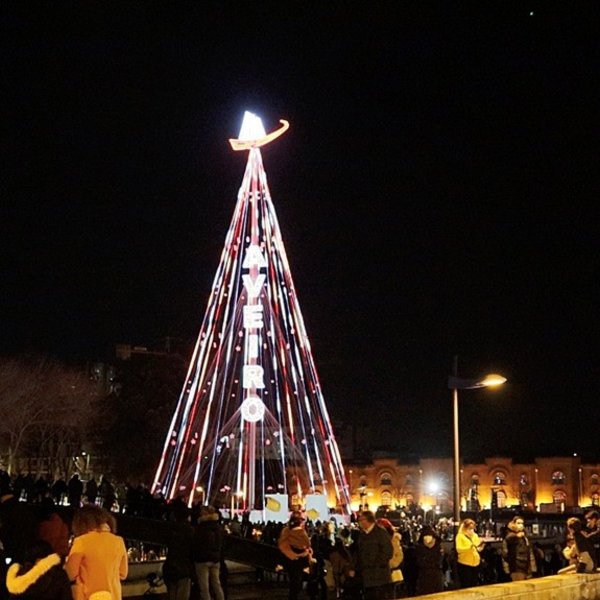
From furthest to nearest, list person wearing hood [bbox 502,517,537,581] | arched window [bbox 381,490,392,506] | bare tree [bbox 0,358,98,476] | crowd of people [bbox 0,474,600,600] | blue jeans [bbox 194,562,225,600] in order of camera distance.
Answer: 1. arched window [bbox 381,490,392,506]
2. bare tree [bbox 0,358,98,476]
3. person wearing hood [bbox 502,517,537,581]
4. blue jeans [bbox 194,562,225,600]
5. crowd of people [bbox 0,474,600,600]

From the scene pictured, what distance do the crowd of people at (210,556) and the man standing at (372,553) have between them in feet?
0.04

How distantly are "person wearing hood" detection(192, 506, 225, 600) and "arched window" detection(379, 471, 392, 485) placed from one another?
87.5 m

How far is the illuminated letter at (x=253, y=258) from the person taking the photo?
139 ft

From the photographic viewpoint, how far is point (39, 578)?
694 centimetres

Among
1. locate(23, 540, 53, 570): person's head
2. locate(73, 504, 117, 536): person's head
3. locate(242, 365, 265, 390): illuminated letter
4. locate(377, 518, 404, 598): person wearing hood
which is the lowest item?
locate(377, 518, 404, 598): person wearing hood

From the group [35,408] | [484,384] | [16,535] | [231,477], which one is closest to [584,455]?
[231,477]

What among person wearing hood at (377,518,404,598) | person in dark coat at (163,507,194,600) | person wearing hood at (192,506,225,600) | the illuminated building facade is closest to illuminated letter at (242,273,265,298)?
person wearing hood at (377,518,404,598)

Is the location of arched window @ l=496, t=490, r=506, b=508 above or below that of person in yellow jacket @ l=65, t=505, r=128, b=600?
above

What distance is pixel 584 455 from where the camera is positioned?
98750 millimetres

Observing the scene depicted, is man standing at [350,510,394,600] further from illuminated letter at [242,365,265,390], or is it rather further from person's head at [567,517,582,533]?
illuminated letter at [242,365,265,390]

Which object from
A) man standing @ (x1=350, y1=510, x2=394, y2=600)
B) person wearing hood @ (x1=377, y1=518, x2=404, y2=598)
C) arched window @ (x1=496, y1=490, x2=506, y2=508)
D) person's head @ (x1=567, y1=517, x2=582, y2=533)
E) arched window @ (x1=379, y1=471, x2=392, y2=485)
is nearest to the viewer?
man standing @ (x1=350, y1=510, x2=394, y2=600)

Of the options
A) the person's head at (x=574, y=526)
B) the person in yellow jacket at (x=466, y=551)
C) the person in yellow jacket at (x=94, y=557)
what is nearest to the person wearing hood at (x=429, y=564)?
the person in yellow jacket at (x=466, y=551)

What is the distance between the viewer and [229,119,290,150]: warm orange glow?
4397cm

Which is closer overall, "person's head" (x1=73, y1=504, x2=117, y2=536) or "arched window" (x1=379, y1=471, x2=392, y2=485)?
"person's head" (x1=73, y1=504, x2=117, y2=536)
